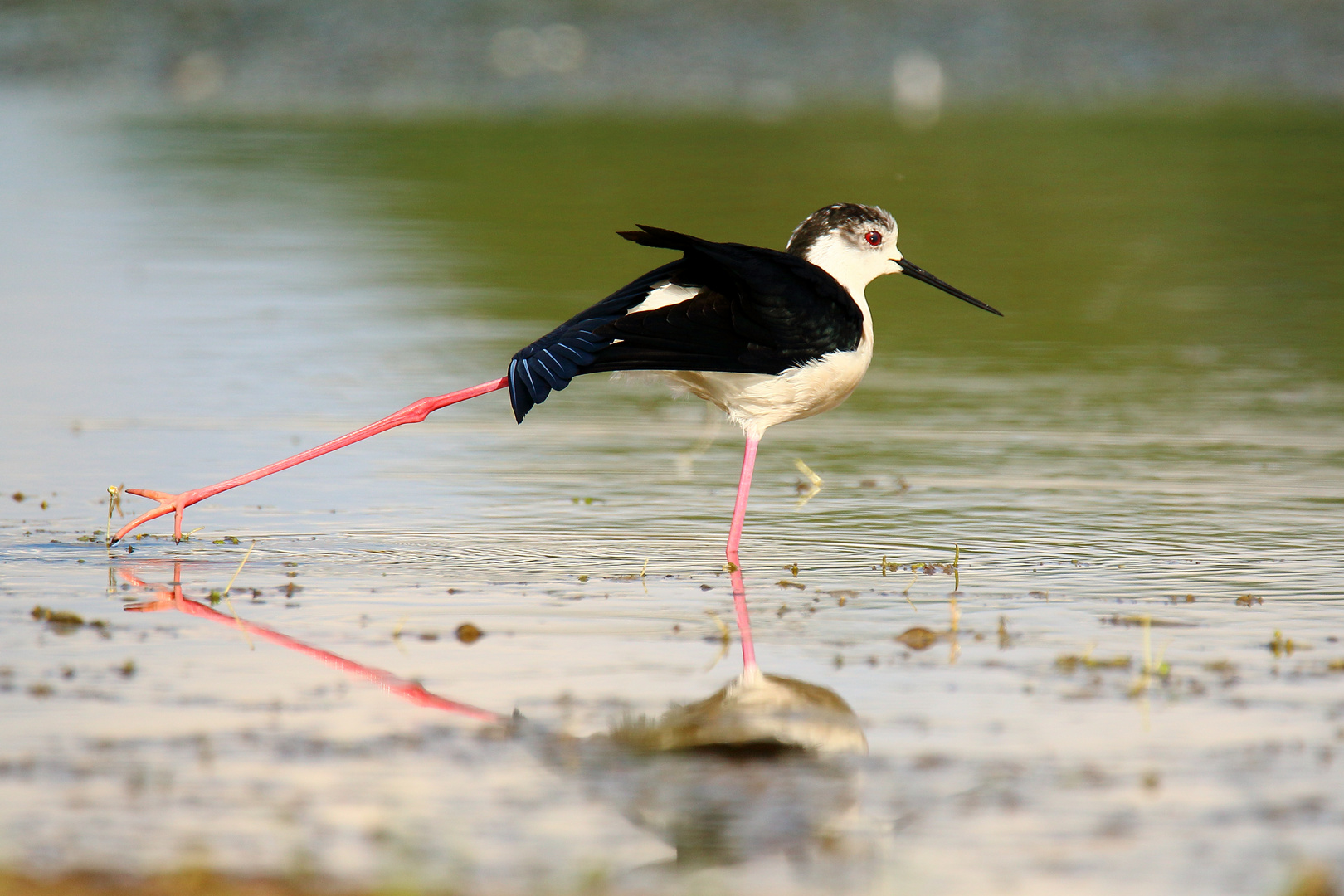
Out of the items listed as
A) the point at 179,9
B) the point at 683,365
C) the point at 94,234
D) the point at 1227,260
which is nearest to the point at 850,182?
the point at 1227,260

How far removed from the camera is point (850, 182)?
20.1 m

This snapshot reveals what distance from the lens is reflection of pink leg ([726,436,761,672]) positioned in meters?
5.67

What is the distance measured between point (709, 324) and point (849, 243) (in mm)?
1017

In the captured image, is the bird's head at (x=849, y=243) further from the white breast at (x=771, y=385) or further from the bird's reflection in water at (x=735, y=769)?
the bird's reflection in water at (x=735, y=769)

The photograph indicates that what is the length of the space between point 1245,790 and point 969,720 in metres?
0.76

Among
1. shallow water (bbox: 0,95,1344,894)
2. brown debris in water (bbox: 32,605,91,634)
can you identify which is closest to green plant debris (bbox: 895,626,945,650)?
shallow water (bbox: 0,95,1344,894)

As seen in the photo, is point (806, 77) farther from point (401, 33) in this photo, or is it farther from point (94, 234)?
point (94, 234)

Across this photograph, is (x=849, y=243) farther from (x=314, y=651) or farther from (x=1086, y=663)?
(x=314, y=651)

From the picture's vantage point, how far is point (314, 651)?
5.56m

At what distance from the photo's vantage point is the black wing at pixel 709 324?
632 centimetres

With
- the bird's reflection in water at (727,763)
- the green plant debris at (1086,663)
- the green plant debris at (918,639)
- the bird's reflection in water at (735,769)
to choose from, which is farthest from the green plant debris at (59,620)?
the green plant debris at (1086,663)

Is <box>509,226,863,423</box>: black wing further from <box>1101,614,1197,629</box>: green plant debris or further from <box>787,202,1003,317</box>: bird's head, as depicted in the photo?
<box>1101,614,1197,629</box>: green plant debris

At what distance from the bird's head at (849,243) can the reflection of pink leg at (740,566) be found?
28.3 inches

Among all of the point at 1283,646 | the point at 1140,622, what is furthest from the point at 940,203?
the point at 1283,646
